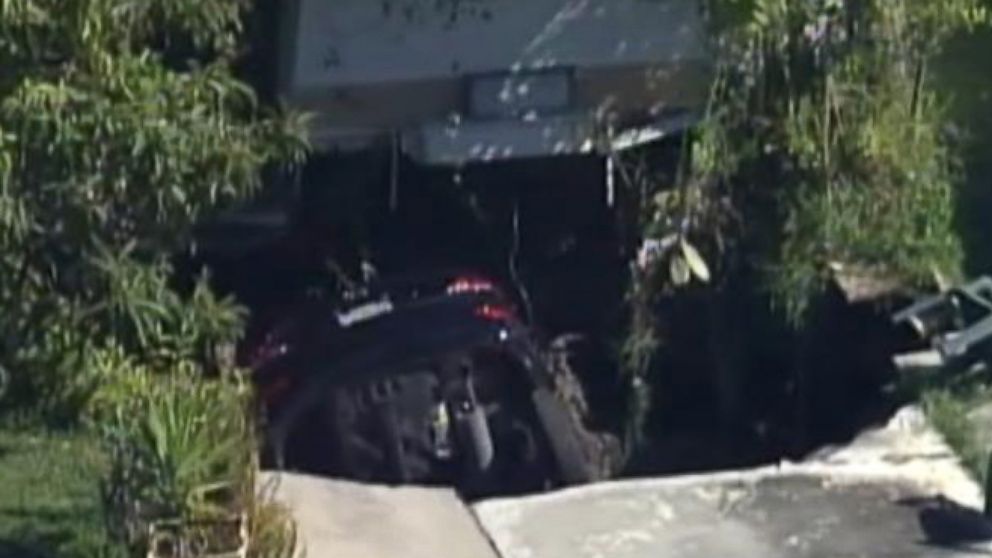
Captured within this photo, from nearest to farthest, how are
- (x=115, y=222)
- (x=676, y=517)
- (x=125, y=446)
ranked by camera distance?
(x=125, y=446) < (x=676, y=517) < (x=115, y=222)

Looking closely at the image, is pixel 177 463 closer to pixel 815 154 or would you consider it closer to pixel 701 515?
pixel 701 515

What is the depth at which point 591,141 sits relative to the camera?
12.4m

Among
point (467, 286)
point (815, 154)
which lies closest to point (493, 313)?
point (467, 286)

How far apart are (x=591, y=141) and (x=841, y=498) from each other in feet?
7.61

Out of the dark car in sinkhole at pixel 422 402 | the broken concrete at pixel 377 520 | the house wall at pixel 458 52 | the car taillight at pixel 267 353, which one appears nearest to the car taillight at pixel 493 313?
the dark car in sinkhole at pixel 422 402

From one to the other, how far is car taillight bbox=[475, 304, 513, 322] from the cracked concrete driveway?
1.10 metres

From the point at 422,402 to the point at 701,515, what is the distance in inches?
58.3

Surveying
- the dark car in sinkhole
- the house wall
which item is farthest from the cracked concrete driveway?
the house wall

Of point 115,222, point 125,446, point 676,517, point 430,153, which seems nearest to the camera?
point 125,446

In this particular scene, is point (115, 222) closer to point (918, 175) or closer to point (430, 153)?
point (430, 153)

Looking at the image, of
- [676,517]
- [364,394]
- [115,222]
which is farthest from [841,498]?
[115,222]

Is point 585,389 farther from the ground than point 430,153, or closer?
closer

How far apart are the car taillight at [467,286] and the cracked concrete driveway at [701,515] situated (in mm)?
1258

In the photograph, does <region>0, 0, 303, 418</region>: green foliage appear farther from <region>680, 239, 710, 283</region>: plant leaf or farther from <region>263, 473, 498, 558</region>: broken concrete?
<region>680, 239, 710, 283</region>: plant leaf
